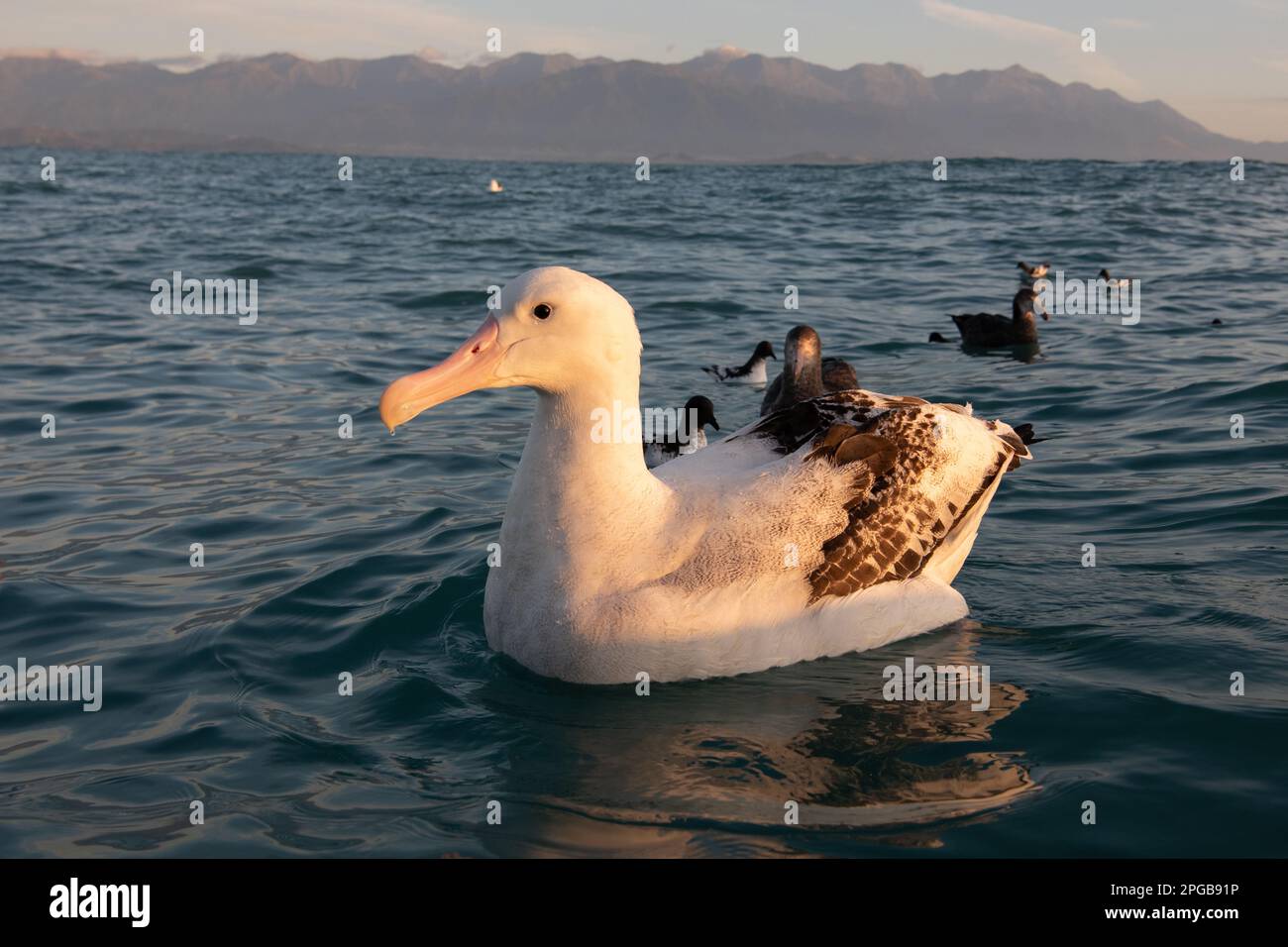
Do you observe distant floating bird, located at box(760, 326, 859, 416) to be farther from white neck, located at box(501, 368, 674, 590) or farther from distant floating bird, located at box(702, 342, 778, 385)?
white neck, located at box(501, 368, 674, 590)

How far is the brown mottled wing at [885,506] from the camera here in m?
6.95

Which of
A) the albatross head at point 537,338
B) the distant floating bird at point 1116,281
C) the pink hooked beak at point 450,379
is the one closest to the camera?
the pink hooked beak at point 450,379

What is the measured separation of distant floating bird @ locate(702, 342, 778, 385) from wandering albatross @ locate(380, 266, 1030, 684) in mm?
8330

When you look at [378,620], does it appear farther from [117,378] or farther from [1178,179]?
[1178,179]

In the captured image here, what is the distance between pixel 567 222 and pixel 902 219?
9.87 metres

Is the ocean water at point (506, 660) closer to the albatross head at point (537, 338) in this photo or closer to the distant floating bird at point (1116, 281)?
the albatross head at point (537, 338)

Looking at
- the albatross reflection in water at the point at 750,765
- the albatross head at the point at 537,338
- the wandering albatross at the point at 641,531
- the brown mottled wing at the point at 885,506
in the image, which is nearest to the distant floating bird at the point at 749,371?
the brown mottled wing at the point at 885,506

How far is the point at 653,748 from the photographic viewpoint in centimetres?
609

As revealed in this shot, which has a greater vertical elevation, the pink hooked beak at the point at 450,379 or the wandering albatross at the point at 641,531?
the pink hooked beak at the point at 450,379

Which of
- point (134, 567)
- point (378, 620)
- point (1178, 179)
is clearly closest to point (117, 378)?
point (134, 567)

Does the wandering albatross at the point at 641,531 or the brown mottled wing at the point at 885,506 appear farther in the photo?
the brown mottled wing at the point at 885,506

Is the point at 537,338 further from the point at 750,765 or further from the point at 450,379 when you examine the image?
the point at 750,765

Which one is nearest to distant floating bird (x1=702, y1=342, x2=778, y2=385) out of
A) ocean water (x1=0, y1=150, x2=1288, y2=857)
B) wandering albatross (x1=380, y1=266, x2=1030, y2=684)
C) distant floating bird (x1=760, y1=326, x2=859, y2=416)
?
ocean water (x1=0, y1=150, x2=1288, y2=857)

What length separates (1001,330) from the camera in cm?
1788
